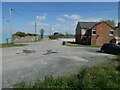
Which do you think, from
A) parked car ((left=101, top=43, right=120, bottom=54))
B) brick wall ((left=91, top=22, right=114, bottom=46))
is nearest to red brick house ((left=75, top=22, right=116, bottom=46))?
brick wall ((left=91, top=22, right=114, bottom=46))

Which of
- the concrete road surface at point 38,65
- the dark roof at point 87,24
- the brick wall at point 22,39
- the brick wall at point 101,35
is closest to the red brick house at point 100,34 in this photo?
the brick wall at point 101,35

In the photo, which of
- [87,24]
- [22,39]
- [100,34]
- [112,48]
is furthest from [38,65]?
[22,39]

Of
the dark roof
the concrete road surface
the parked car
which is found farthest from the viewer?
the dark roof

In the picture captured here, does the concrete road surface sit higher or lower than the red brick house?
lower

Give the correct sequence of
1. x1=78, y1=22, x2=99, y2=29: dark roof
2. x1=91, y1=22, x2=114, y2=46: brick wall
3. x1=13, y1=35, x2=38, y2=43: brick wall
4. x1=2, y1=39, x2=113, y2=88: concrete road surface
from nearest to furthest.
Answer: x1=2, y1=39, x2=113, y2=88: concrete road surface
x1=91, y1=22, x2=114, y2=46: brick wall
x1=78, y1=22, x2=99, y2=29: dark roof
x1=13, y1=35, x2=38, y2=43: brick wall

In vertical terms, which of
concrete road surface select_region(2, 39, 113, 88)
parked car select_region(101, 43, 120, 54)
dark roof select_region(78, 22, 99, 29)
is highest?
dark roof select_region(78, 22, 99, 29)

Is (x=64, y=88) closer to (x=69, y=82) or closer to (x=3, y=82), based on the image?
(x=69, y=82)

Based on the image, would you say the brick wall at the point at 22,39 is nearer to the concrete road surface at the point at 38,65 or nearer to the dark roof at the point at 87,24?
the dark roof at the point at 87,24

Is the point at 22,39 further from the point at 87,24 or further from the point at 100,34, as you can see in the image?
the point at 100,34

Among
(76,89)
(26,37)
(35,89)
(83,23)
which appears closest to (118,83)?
(76,89)

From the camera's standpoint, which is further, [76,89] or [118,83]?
[118,83]

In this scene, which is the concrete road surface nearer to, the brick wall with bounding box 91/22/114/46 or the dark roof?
the brick wall with bounding box 91/22/114/46

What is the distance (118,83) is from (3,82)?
4870 millimetres

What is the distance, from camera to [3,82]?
8.51 m
